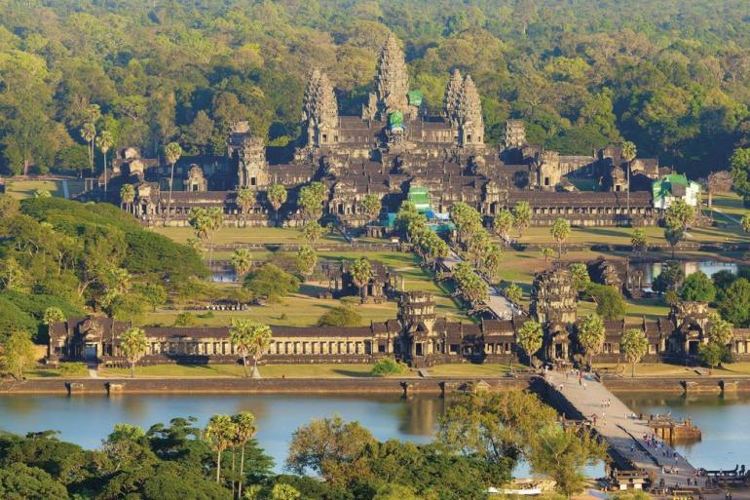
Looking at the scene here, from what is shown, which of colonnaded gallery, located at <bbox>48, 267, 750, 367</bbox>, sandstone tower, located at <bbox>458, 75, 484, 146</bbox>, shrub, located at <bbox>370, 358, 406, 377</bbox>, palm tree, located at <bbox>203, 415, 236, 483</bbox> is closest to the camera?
palm tree, located at <bbox>203, 415, 236, 483</bbox>

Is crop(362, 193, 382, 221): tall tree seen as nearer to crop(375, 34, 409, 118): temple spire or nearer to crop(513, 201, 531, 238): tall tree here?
crop(513, 201, 531, 238): tall tree

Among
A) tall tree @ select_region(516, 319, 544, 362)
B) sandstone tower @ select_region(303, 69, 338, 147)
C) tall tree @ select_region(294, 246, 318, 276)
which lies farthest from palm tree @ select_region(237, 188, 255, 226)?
tall tree @ select_region(516, 319, 544, 362)

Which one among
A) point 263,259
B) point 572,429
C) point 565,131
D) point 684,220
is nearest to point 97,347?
point 572,429

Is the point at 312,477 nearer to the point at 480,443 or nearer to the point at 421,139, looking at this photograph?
the point at 480,443

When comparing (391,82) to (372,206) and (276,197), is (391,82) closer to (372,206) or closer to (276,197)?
(276,197)

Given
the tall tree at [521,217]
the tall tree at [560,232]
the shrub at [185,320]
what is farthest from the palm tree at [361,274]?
the tall tree at [521,217]

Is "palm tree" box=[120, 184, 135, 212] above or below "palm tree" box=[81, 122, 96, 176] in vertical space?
below

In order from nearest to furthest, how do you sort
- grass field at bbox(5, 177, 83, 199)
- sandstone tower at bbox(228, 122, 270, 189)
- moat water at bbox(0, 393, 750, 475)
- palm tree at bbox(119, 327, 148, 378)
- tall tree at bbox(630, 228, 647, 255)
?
moat water at bbox(0, 393, 750, 475)
palm tree at bbox(119, 327, 148, 378)
tall tree at bbox(630, 228, 647, 255)
sandstone tower at bbox(228, 122, 270, 189)
grass field at bbox(5, 177, 83, 199)

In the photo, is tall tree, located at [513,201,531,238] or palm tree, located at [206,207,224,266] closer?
palm tree, located at [206,207,224,266]
